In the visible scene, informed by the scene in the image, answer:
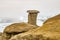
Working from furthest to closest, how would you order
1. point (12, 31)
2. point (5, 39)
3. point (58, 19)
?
point (5, 39) → point (12, 31) → point (58, 19)

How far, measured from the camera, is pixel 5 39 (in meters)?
2.78

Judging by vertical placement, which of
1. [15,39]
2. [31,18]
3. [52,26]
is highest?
[52,26]

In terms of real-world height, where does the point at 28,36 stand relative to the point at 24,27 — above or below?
above

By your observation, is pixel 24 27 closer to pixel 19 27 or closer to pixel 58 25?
pixel 19 27

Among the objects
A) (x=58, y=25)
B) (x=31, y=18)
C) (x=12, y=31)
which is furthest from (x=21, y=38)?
(x=31, y=18)

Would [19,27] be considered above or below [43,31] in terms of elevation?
below

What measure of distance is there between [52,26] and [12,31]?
1.23 metres

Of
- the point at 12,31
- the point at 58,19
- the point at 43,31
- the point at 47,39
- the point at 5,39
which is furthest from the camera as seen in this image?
the point at 5,39

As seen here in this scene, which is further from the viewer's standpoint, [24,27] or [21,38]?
[24,27]

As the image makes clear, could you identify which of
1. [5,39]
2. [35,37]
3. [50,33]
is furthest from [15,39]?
[5,39]

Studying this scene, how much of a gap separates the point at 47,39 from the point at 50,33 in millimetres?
82

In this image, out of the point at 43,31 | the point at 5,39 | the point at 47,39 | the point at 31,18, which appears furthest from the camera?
the point at 31,18

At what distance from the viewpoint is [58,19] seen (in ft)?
4.63

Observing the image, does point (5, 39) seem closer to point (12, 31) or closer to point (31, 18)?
point (12, 31)
